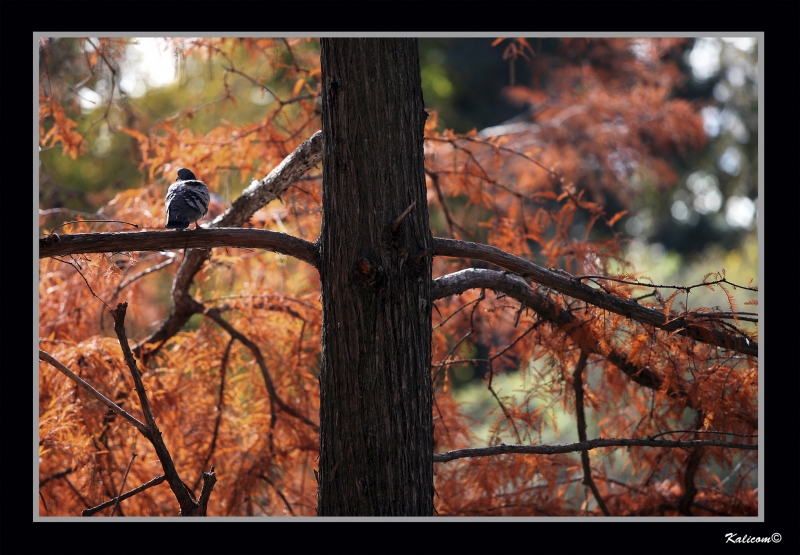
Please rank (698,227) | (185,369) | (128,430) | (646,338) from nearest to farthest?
(646,338)
(128,430)
(185,369)
(698,227)

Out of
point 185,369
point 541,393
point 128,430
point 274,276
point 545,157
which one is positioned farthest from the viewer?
point 545,157

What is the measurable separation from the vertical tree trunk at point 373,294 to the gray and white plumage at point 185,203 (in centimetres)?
36

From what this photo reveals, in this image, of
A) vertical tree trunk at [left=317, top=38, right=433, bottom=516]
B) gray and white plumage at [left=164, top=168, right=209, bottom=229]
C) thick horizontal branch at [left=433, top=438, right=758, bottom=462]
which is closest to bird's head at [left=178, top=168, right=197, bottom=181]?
gray and white plumage at [left=164, top=168, right=209, bottom=229]

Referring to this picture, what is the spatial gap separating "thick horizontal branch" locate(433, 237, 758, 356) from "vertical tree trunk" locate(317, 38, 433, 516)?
140 mm

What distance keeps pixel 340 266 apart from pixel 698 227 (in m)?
10.4

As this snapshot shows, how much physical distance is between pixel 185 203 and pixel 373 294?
0.58m

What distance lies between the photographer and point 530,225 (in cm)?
307

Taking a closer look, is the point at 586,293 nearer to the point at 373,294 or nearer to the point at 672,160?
the point at 373,294

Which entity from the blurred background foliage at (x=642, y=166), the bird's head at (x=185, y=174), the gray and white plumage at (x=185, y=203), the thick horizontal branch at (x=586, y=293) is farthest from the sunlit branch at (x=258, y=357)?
the blurred background foliage at (x=642, y=166)

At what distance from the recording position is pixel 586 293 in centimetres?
195

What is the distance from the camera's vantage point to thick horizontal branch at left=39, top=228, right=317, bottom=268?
161 centimetres

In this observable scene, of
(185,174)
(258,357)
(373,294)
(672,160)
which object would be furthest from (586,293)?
(672,160)
